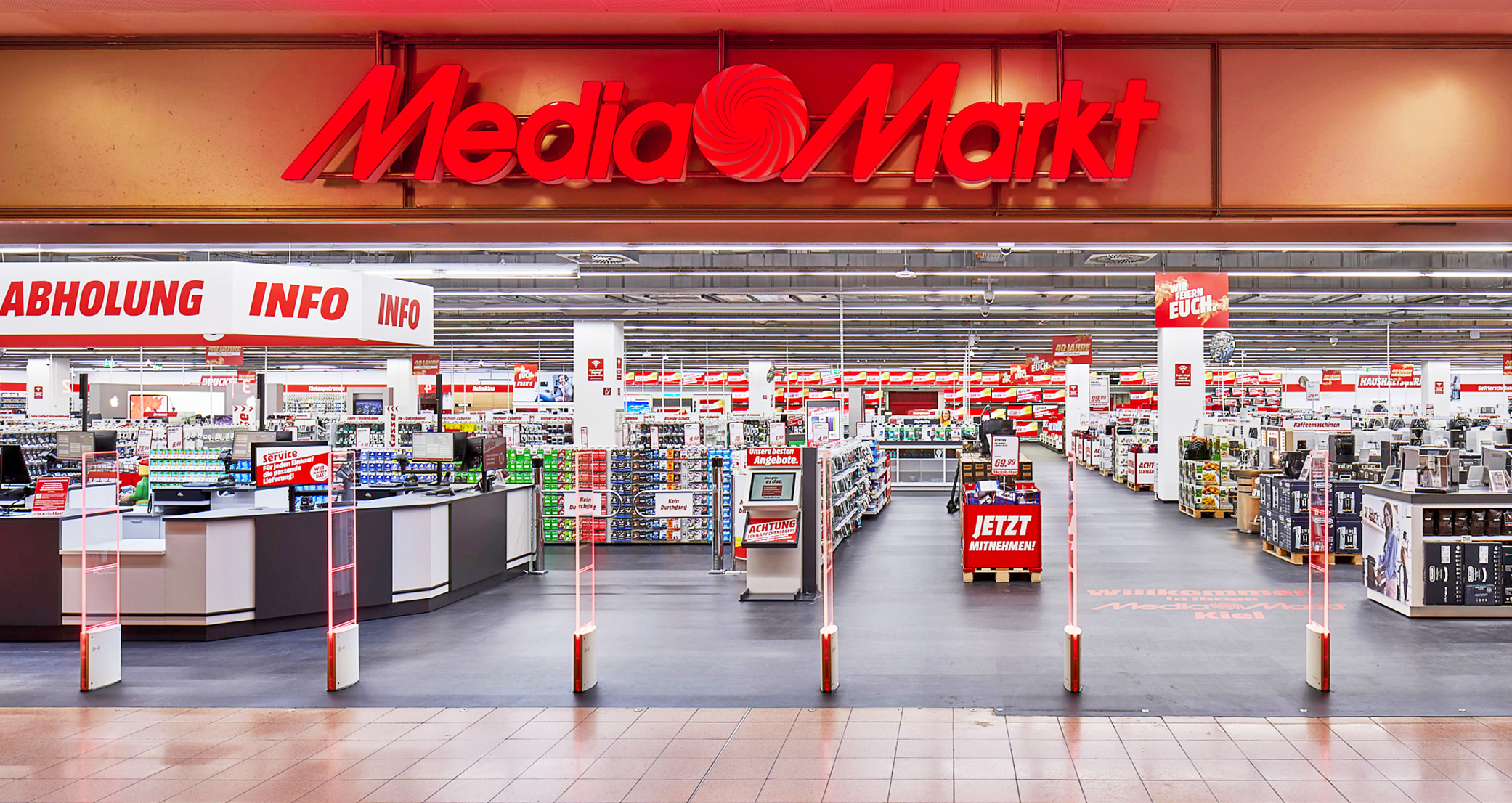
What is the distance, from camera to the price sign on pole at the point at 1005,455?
10.4 metres

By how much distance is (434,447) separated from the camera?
11.1 m

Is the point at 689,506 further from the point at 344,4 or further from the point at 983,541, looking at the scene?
the point at 344,4

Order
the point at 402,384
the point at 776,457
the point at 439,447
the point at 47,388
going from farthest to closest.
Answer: the point at 402,384 < the point at 47,388 < the point at 439,447 < the point at 776,457

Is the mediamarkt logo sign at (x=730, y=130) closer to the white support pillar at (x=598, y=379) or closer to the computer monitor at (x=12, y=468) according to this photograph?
the computer monitor at (x=12, y=468)

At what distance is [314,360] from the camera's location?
3566cm

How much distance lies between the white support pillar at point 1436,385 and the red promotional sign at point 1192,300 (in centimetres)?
3033

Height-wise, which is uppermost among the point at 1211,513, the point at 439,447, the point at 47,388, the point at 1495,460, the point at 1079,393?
the point at 47,388

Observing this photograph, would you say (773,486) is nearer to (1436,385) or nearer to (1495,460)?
(1495,460)

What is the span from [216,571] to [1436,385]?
42.0 metres

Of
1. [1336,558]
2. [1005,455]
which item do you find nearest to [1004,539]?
[1005,455]

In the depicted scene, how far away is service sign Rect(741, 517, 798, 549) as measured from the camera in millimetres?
9211

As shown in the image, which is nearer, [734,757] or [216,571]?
[734,757]

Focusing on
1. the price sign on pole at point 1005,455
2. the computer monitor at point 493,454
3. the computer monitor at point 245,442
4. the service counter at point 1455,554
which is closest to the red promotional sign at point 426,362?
the computer monitor at point 245,442

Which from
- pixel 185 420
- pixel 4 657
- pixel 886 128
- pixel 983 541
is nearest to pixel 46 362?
pixel 185 420
